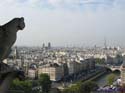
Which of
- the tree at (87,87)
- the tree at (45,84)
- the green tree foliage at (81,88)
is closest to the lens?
the green tree foliage at (81,88)

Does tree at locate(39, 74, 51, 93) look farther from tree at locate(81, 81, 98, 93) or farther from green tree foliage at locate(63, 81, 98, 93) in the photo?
tree at locate(81, 81, 98, 93)

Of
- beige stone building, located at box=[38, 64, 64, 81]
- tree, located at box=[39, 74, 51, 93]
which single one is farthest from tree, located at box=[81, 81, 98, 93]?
beige stone building, located at box=[38, 64, 64, 81]

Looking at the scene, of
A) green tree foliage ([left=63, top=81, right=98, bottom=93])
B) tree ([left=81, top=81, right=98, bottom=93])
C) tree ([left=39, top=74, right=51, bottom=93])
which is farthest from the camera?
tree ([left=39, top=74, right=51, bottom=93])

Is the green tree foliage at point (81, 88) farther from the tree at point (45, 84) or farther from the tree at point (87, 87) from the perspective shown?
the tree at point (45, 84)

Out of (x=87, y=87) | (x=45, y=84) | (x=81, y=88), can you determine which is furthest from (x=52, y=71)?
(x=81, y=88)

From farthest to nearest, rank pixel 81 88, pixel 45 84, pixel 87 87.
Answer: pixel 45 84, pixel 87 87, pixel 81 88

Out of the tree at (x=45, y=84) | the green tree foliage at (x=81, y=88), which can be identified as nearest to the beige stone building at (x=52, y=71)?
the tree at (x=45, y=84)

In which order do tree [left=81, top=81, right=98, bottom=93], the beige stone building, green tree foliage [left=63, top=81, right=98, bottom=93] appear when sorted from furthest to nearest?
the beige stone building
tree [left=81, top=81, right=98, bottom=93]
green tree foliage [left=63, top=81, right=98, bottom=93]

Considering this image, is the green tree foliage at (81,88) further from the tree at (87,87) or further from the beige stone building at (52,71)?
the beige stone building at (52,71)

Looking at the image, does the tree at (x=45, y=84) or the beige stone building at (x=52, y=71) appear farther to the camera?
the beige stone building at (x=52, y=71)

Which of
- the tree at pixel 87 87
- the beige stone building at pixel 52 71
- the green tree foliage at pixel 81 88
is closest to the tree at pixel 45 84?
the green tree foliage at pixel 81 88

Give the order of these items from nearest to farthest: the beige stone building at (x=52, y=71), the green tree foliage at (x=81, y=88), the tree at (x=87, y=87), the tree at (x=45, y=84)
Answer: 1. the green tree foliage at (x=81, y=88)
2. the tree at (x=87, y=87)
3. the tree at (x=45, y=84)
4. the beige stone building at (x=52, y=71)

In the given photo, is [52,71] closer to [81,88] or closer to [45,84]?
[45,84]

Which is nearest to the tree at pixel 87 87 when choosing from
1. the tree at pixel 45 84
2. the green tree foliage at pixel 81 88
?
the green tree foliage at pixel 81 88
